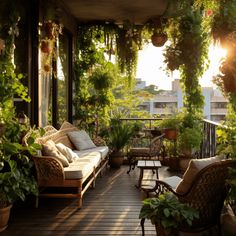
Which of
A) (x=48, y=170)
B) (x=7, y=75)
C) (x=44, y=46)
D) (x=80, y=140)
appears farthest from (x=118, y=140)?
(x=7, y=75)

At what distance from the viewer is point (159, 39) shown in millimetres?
6887

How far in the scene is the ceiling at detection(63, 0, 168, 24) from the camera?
643cm

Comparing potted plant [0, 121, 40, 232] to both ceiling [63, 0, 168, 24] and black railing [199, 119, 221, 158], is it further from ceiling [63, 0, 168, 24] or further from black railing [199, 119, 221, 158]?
ceiling [63, 0, 168, 24]

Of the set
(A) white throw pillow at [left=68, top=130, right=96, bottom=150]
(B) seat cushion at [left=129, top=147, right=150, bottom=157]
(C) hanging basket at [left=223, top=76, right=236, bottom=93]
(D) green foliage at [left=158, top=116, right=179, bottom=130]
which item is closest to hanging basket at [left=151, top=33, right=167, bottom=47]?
(D) green foliage at [left=158, top=116, right=179, bottom=130]

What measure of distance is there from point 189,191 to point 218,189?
0.86 ft

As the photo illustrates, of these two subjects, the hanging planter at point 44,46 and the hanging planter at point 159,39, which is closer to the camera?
the hanging planter at point 44,46

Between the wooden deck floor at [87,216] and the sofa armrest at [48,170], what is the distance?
348mm

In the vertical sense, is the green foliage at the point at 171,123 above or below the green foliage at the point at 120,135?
above

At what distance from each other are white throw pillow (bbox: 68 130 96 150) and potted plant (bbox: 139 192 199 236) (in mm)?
3488

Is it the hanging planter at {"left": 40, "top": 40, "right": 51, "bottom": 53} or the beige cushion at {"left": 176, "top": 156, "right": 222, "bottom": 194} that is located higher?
the hanging planter at {"left": 40, "top": 40, "right": 51, "bottom": 53}

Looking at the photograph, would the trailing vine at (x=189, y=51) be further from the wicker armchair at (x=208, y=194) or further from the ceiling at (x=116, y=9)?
the wicker armchair at (x=208, y=194)

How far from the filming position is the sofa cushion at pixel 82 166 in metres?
4.32

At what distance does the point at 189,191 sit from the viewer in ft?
9.65

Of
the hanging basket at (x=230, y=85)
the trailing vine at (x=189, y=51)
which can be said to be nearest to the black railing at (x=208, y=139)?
the trailing vine at (x=189, y=51)
